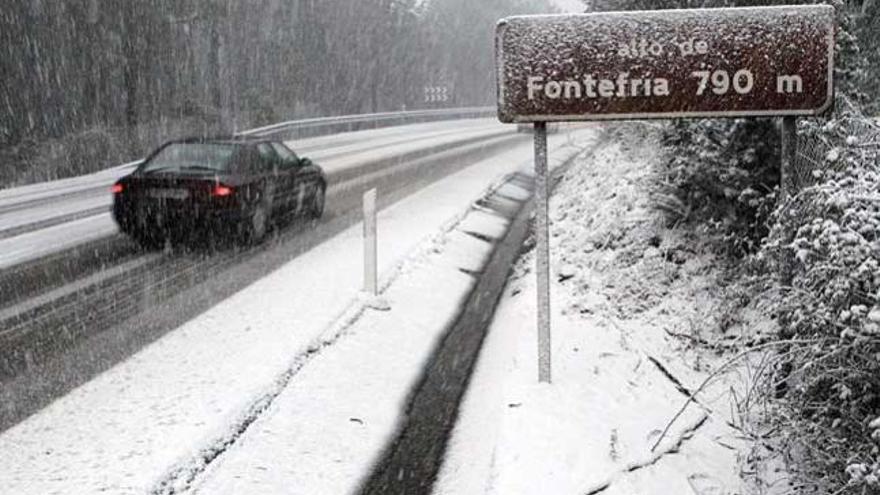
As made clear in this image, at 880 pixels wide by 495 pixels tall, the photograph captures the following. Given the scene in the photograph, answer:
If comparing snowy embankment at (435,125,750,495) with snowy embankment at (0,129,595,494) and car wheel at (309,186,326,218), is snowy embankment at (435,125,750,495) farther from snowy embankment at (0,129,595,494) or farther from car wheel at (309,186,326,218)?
car wheel at (309,186,326,218)

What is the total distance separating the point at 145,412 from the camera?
20.0 ft

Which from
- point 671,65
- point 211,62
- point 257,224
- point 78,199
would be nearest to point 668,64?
point 671,65

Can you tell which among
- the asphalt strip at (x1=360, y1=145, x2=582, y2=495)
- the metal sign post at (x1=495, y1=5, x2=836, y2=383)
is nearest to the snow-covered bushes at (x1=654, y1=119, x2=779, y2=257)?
the metal sign post at (x1=495, y1=5, x2=836, y2=383)

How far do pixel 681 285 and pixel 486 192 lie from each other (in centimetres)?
900

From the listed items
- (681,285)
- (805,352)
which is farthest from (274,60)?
(805,352)

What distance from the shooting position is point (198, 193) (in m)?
11.1

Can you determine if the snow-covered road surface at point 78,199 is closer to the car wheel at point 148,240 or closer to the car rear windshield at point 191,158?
the car wheel at point 148,240

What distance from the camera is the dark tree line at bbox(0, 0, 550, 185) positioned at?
34375 millimetres

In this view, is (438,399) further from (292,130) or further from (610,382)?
(292,130)

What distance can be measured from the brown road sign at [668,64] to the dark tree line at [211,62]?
2573 cm

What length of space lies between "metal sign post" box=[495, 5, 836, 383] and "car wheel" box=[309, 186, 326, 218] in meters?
8.47

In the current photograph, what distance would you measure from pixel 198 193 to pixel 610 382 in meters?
6.46

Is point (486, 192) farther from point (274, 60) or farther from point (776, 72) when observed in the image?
point (274, 60)

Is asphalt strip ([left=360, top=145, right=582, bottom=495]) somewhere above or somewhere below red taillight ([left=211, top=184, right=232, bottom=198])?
below
